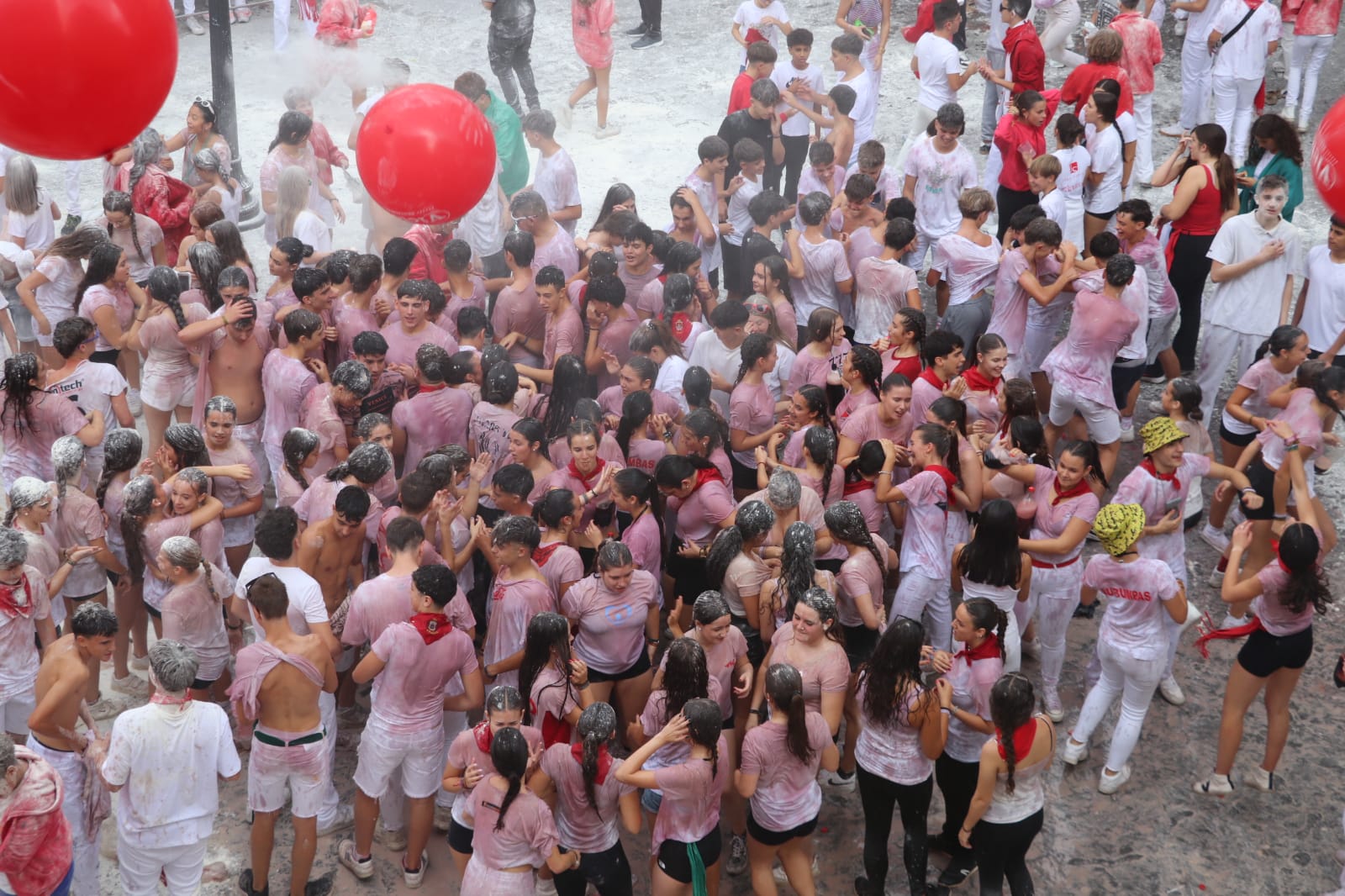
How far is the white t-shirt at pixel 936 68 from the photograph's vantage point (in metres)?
10.3

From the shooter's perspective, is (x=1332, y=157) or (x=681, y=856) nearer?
(x=681, y=856)

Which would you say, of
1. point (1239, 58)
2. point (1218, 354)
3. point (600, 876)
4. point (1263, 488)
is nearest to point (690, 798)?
point (600, 876)

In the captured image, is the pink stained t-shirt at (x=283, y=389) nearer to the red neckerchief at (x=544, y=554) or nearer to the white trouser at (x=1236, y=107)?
the red neckerchief at (x=544, y=554)

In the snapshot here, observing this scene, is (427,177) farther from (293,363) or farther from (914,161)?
(914,161)

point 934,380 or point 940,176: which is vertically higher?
point 940,176

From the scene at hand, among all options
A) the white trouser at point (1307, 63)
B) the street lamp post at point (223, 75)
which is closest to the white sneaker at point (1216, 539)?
the white trouser at point (1307, 63)

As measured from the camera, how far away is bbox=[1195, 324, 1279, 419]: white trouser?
7840mm

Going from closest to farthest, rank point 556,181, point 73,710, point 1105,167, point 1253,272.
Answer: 1. point 73,710
2. point 1253,272
3. point 1105,167
4. point 556,181

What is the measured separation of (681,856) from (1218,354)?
4898 millimetres

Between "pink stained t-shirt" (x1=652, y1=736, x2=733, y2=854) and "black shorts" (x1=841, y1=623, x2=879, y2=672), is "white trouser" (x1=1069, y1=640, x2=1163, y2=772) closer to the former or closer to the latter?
"black shorts" (x1=841, y1=623, x2=879, y2=672)

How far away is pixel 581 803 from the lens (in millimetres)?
4879

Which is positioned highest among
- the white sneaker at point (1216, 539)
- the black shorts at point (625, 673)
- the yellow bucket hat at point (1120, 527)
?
the yellow bucket hat at point (1120, 527)

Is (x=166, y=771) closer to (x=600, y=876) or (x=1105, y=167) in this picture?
(x=600, y=876)

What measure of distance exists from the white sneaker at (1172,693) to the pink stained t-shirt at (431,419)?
3.74 metres
